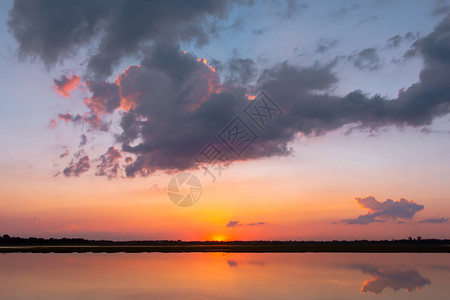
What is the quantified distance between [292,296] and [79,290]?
1314cm

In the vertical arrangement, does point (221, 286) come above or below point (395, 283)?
above

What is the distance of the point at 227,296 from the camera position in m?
22.1

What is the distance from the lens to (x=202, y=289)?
81.7ft

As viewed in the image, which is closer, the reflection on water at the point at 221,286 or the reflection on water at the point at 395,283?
the reflection on water at the point at 221,286

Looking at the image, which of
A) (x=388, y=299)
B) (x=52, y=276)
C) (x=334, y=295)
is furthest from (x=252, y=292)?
(x=52, y=276)

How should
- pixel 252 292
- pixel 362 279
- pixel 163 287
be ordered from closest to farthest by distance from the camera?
1. pixel 252 292
2. pixel 163 287
3. pixel 362 279

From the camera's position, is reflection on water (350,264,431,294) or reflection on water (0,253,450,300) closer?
reflection on water (0,253,450,300)

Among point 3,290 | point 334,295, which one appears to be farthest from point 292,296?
point 3,290

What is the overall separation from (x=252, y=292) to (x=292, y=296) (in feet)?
8.68

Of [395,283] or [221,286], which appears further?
[395,283]

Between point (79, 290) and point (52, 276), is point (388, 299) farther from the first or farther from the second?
point (52, 276)

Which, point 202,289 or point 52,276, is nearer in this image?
point 202,289

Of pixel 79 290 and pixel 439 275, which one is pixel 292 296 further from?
pixel 439 275

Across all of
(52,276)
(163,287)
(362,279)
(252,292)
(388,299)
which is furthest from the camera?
(52,276)
